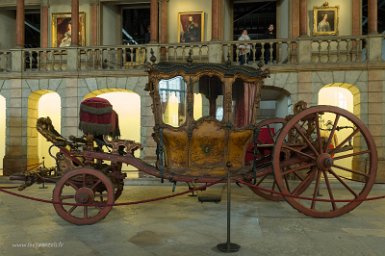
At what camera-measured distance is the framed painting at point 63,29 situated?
1548 centimetres

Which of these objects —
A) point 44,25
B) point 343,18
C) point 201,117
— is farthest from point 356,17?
point 44,25

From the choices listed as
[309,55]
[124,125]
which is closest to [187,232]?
[309,55]

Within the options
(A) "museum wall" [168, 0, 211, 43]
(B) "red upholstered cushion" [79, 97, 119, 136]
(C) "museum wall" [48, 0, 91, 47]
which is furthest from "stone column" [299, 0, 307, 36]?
(B) "red upholstered cushion" [79, 97, 119, 136]

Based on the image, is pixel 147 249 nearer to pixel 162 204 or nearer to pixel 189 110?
pixel 189 110

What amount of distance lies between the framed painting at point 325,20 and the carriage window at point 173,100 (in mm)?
9830

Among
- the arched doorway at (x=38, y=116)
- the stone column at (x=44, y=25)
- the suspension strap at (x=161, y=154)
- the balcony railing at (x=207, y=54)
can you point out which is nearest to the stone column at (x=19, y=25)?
the balcony railing at (x=207, y=54)

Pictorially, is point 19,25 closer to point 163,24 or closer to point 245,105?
point 163,24

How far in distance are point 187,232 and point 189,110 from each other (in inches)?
76.7

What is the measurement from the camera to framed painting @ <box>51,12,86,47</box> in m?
15.5

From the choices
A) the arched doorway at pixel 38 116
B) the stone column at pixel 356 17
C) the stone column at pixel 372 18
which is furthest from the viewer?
the arched doorway at pixel 38 116

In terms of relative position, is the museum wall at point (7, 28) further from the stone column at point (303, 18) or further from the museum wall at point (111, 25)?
the stone column at point (303, 18)

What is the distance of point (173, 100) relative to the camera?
6.20 metres

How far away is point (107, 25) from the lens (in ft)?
52.7

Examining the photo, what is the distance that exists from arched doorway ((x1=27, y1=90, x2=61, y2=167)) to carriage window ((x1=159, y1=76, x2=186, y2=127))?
31.2 ft
